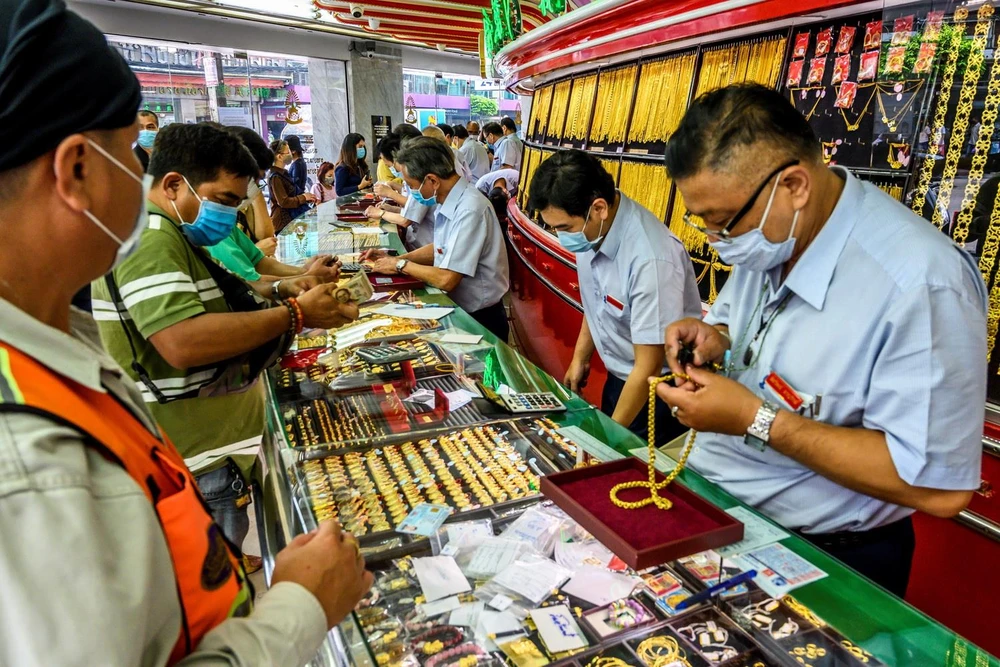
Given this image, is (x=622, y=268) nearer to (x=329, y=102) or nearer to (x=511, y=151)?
(x=511, y=151)

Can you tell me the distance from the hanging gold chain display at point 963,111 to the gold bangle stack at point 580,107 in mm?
3589

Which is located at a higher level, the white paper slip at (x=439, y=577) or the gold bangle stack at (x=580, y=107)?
the gold bangle stack at (x=580, y=107)

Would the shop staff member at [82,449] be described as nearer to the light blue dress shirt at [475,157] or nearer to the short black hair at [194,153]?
the short black hair at [194,153]

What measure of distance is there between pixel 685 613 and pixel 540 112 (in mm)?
6805

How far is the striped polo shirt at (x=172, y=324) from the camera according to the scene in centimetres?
180

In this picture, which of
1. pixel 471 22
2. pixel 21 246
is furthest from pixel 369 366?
pixel 471 22

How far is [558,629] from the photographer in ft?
3.89

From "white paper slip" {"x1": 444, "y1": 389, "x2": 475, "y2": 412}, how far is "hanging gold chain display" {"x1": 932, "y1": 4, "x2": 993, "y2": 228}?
1748 mm

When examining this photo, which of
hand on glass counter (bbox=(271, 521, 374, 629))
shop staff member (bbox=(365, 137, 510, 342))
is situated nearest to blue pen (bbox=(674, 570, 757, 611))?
hand on glass counter (bbox=(271, 521, 374, 629))

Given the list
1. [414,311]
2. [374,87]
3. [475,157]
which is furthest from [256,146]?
[374,87]

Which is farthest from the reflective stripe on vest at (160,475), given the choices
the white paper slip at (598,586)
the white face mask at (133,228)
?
the white paper slip at (598,586)

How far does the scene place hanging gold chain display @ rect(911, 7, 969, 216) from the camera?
2.20m

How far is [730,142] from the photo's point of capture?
140 centimetres

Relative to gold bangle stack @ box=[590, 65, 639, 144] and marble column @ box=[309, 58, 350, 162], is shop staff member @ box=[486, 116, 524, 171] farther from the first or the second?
marble column @ box=[309, 58, 350, 162]
